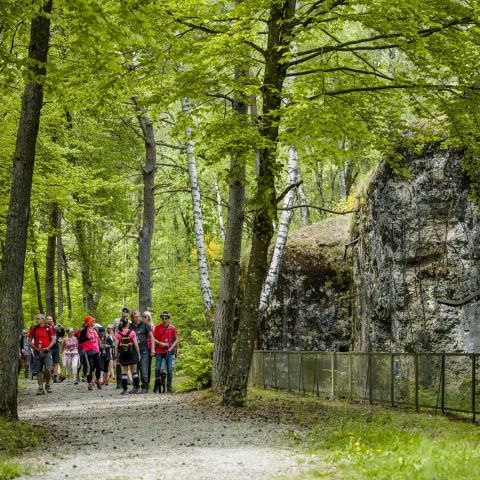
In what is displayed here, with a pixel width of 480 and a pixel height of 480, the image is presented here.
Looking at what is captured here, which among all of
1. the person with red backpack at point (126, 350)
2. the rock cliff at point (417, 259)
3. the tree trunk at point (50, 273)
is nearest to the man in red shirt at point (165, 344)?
the person with red backpack at point (126, 350)

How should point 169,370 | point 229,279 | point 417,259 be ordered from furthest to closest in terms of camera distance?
point 169,370
point 417,259
point 229,279

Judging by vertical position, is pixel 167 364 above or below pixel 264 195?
below

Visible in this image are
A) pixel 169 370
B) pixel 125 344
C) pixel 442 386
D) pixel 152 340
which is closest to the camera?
pixel 442 386

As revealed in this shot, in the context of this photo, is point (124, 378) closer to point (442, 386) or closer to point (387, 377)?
point (387, 377)

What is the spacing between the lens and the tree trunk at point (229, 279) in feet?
53.5

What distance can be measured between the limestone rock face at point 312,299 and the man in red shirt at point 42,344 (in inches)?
267

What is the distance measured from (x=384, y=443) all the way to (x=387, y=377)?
618 cm

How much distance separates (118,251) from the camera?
4362cm

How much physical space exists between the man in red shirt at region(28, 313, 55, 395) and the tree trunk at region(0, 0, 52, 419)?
8.19m

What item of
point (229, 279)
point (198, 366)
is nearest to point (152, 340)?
point (198, 366)

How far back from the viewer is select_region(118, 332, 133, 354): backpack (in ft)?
62.7

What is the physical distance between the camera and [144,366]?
1972 cm

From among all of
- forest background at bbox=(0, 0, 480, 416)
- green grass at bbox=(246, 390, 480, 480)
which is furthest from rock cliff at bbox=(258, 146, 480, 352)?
green grass at bbox=(246, 390, 480, 480)

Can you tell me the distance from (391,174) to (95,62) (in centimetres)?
884
